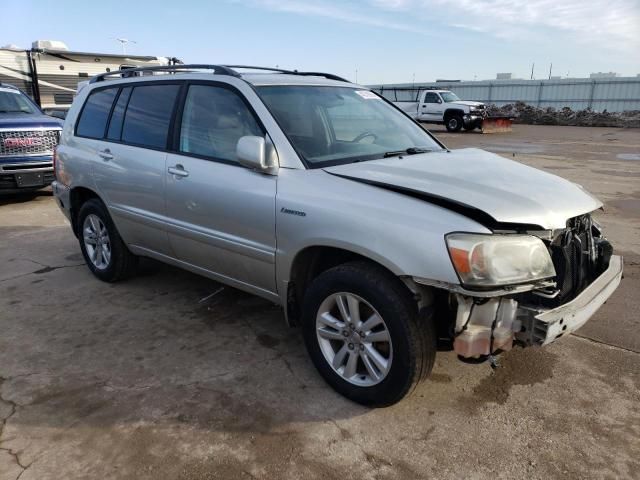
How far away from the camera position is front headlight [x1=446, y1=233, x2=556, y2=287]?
2432 millimetres

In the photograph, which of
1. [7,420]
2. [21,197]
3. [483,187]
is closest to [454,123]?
[21,197]

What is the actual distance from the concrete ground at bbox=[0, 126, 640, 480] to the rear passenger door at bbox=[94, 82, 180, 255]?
685 millimetres

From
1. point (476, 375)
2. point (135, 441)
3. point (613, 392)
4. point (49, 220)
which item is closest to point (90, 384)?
point (135, 441)

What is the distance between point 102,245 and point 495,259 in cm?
375

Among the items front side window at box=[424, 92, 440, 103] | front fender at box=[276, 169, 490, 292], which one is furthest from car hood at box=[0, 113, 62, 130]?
front side window at box=[424, 92, 440, 103]

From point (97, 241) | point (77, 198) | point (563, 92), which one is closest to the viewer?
point (97, 241)

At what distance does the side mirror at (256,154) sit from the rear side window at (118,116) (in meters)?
1.88

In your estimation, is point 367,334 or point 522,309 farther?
point 367,334

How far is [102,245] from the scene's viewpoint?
487cm

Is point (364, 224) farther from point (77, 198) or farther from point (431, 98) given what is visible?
point (431, 98)

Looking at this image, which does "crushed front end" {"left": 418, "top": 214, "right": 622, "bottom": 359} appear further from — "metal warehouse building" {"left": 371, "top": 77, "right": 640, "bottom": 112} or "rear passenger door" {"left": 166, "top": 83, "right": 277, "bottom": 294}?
"metal warehouse building" {"left": 371, "top": 77, "right": 640, "bottom": 112}

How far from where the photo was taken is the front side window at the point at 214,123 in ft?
11.4

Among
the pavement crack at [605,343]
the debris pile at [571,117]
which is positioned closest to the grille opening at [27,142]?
the pavement crack at [605,343]

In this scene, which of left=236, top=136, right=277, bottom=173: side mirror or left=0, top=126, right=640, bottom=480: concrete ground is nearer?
left=0, top=126, right=640, bottom=480: concrete ground
